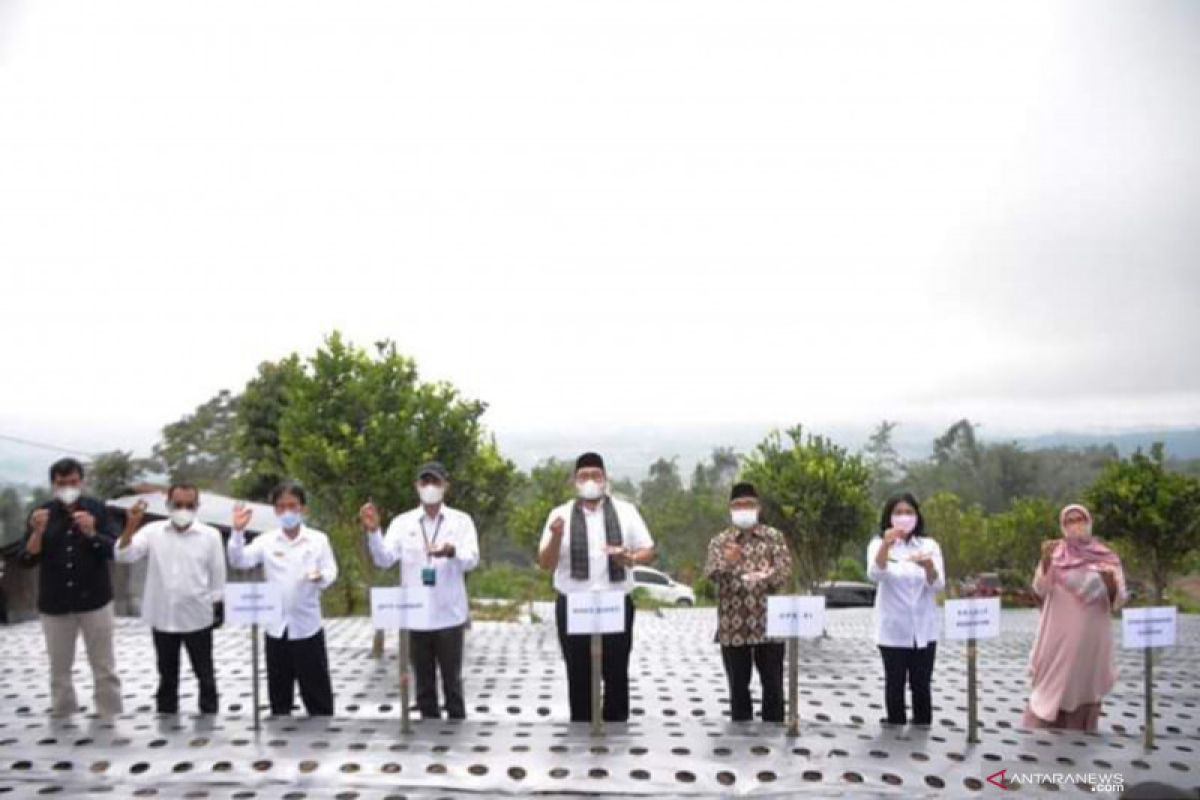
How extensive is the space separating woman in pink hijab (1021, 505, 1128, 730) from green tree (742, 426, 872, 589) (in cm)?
803

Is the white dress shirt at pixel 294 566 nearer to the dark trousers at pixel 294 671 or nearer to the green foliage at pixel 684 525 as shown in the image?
the dark trousers at pixel 294 671

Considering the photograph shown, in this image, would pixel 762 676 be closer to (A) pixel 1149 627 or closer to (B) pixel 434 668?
(B) pixel 434 668

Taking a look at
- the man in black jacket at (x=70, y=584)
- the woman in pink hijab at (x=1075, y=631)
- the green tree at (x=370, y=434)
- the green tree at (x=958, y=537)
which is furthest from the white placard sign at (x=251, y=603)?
the green tree at (x=958, y=537)

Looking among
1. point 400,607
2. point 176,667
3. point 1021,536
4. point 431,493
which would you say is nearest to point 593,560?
point 431,493

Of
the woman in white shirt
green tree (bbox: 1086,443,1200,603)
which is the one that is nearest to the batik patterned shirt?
the woman in white shirt

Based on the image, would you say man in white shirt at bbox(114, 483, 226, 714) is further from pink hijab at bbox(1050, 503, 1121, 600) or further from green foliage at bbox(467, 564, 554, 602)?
green foliage at bbox(467, 564, 554, 602)

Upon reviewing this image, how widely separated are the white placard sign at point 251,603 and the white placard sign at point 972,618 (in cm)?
407

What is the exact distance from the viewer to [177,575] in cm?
671

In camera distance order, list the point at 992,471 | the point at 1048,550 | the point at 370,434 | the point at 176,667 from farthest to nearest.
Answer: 1. the point at 992,471
2. the point at 370,434
3. the point at 1048,550
4. the point at 176,667

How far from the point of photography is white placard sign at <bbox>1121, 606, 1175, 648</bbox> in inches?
227

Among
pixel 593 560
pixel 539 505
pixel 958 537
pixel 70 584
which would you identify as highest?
pixel 593 560

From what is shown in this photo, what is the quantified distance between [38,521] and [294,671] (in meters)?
1.99

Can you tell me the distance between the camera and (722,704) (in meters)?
8.09

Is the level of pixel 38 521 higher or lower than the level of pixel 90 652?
higher
